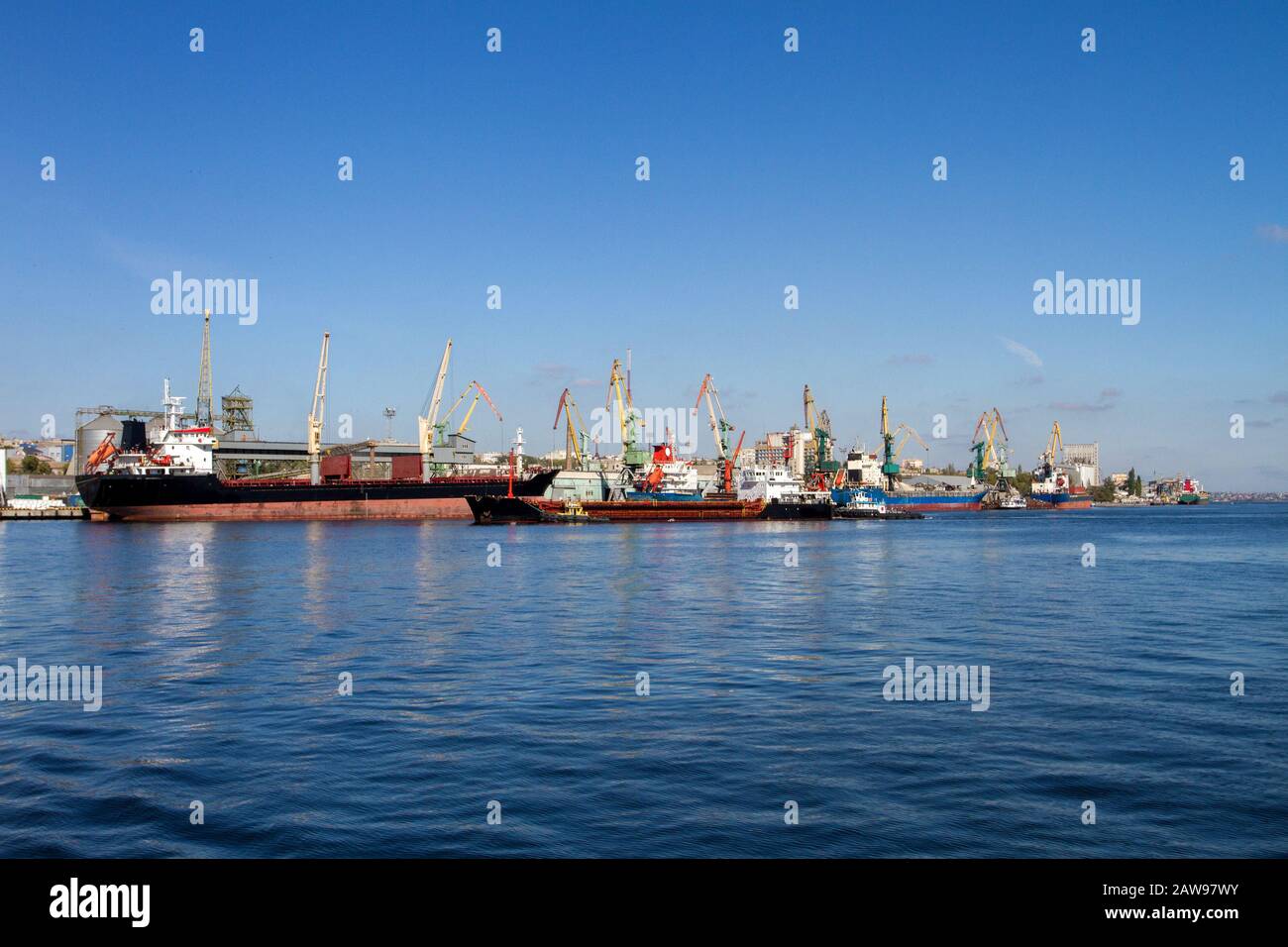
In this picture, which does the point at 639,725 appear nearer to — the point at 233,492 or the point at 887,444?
the point at 233,492

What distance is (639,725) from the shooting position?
15.8m

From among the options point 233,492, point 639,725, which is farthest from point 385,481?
point 639,725

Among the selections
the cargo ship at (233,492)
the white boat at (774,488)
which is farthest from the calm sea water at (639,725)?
the white boat at (774,488)

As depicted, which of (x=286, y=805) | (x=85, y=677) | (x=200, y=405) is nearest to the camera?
(x=286, y=805)

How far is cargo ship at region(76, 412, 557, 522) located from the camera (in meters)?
96.6

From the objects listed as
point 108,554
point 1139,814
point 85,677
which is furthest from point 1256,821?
point 108,554

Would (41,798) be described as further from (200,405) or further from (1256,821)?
(200,405)

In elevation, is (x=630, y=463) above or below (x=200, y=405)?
below

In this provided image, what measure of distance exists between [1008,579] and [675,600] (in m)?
17.7

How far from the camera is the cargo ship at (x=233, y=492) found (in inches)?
3802

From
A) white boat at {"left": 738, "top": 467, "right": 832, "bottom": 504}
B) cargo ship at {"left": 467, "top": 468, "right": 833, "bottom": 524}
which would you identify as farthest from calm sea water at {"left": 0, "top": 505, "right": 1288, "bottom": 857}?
white boat at {"left": 738, "top": 467, "right": 832, "bottom": 504}

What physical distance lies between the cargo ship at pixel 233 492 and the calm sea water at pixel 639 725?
6552cm
